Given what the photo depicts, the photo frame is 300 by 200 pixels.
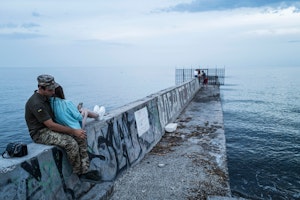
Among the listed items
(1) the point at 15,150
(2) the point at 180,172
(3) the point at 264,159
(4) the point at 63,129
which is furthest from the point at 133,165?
(3) the point at 264,159

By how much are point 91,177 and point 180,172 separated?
2250mm

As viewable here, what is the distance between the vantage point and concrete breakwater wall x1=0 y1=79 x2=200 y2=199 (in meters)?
3.15

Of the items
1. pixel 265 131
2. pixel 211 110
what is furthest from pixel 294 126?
pixel 211 110

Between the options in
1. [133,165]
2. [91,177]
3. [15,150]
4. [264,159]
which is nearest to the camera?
[15,150]

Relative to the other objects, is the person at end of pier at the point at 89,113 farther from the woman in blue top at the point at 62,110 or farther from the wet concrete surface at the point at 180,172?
the wet concrete surface at the point at 180,172

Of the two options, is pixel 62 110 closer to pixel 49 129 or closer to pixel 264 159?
pixel 49 129

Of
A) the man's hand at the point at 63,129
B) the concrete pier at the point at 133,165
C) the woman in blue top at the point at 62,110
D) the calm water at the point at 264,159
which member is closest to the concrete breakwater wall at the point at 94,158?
the concrete pier at the point at 133,165

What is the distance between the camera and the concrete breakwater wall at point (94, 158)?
3.15 meters

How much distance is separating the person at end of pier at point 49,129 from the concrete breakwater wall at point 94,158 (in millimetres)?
128

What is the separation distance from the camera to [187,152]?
24.1 feet

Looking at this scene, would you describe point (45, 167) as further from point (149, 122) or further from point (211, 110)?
point (211, 110)

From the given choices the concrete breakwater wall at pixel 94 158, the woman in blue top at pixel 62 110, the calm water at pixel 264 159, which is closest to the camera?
the concrete breakwater wall at pixel 94 158

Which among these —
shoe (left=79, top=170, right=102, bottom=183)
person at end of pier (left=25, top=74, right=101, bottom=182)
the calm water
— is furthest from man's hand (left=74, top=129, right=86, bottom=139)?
the calm water

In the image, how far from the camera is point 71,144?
12.9 ft
